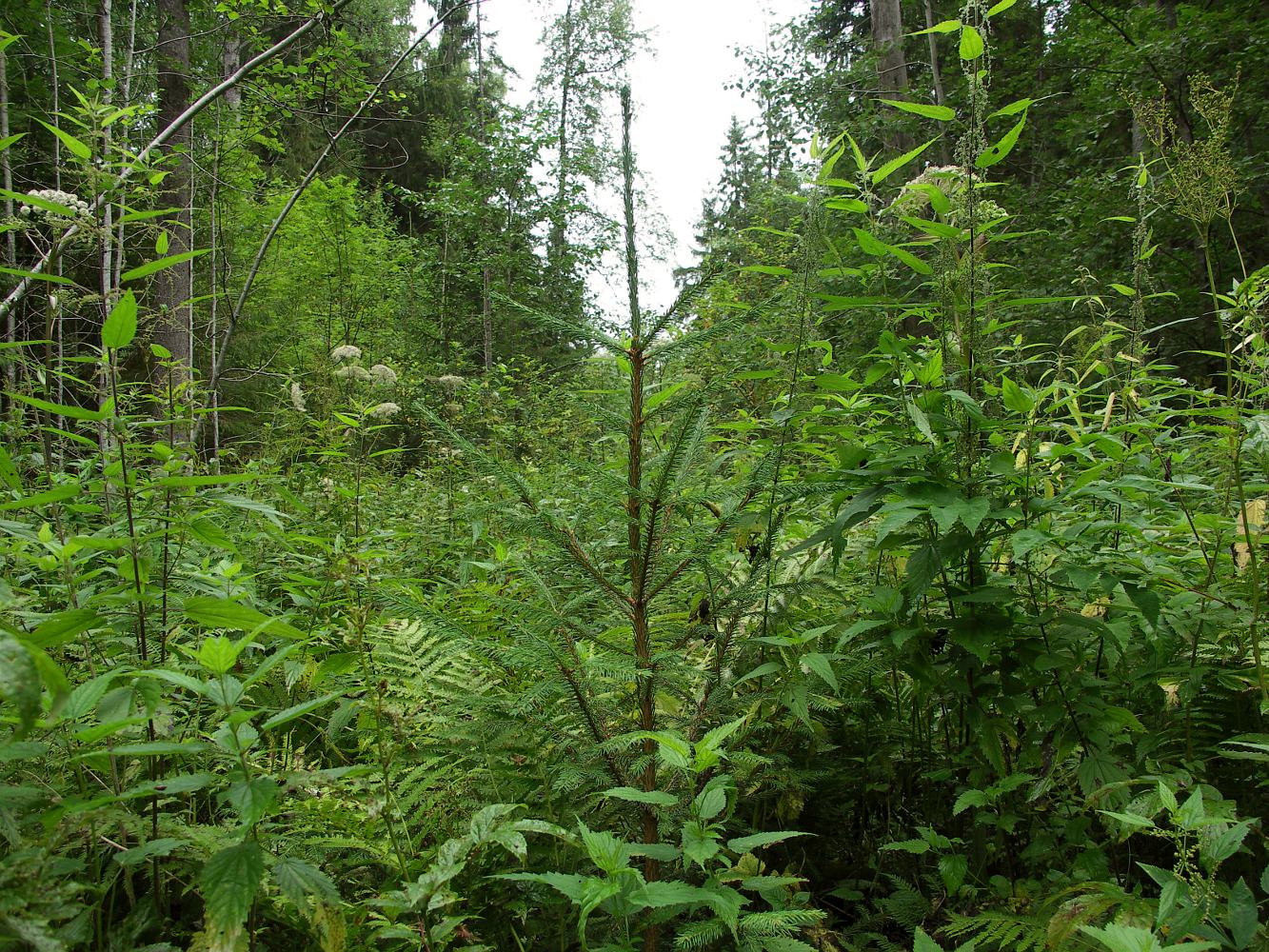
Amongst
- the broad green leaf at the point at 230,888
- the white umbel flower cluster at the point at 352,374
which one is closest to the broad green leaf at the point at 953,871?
the broad green leaf at the point at 230,888

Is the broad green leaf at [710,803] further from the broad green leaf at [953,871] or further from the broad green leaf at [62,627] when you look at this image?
the broad green leaf at [62,627]

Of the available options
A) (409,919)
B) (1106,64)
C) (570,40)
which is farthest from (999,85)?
(409,919)

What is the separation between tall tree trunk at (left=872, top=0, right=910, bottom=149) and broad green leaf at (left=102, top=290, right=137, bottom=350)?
859 cm

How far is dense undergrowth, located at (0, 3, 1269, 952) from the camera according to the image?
1089 mm

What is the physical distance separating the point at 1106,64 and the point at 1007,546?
9755 mm

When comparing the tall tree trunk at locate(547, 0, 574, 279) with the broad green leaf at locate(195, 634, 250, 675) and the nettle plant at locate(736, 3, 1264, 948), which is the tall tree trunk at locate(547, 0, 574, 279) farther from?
the broad green leaf at locate(195, 634, 250, 675)

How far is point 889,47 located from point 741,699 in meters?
8.75

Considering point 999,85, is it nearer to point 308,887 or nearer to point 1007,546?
point 1007,546

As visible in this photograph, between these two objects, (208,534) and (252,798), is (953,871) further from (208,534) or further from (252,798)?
(208,534)

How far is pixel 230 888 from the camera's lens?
0.91m

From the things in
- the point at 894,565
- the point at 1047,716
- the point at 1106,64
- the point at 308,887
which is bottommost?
the point at 308,887

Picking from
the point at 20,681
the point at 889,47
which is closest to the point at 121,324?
the point at 20,681

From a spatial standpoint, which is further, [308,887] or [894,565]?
[894,565]

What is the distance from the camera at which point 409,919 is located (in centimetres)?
129
